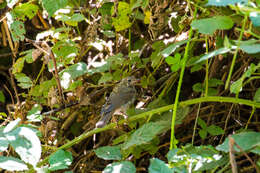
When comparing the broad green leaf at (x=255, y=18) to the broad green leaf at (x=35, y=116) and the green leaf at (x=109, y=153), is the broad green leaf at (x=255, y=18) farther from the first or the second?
the broad green leaf at (x=35, y=116)

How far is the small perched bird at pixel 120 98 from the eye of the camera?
103 inches

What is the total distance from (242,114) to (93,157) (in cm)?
109

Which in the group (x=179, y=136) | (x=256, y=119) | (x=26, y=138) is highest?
(x=26, y=138)

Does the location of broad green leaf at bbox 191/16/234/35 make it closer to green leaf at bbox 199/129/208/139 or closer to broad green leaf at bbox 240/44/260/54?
broad green leaf at bbox 240/44/260/54

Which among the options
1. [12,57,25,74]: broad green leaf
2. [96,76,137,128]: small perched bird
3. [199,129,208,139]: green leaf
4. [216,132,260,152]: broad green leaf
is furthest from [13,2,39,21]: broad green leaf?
[216,132,260,152]: broad green leaf

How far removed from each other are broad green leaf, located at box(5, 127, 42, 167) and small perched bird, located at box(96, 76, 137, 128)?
1.09m

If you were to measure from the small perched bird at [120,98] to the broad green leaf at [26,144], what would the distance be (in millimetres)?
1092

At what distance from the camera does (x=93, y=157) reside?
110 inches

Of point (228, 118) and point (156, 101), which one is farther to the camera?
point (156, 101)

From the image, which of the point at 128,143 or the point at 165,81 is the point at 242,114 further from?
the point at 128,143

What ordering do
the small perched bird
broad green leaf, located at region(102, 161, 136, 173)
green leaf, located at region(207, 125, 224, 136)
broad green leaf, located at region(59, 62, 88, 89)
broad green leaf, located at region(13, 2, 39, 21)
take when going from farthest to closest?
the small perched bird, broad green leaf, located at region(13, 2, 39, 21), broad green leaf, located at region(59, 62, 88, 89), green leaf, located at region(207, 125, 224, 136), broad green leaf, located at region(102, 161, 136, 173)

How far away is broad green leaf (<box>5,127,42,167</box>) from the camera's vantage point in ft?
4.61

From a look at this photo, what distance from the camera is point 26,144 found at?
1438mm

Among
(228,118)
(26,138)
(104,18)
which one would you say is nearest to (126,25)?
(104,18)
